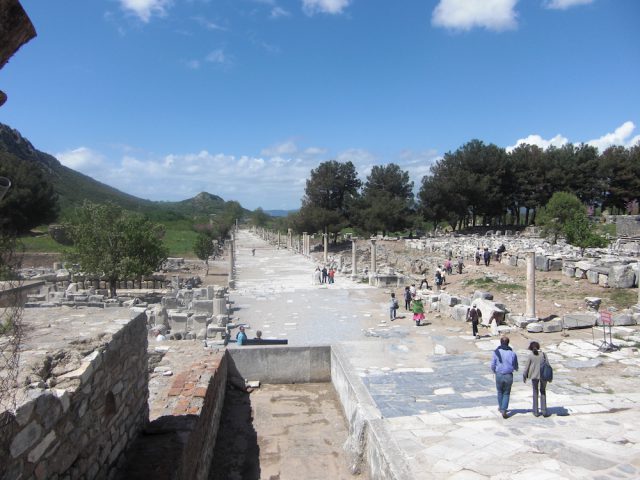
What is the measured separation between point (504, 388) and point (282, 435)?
14.4 feet

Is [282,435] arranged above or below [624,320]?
below

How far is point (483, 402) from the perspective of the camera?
861cm

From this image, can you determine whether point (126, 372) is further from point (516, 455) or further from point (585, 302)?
point (585, 302)

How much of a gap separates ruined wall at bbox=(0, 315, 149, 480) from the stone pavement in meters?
3.53

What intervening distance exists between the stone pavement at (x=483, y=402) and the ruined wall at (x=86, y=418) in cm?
353

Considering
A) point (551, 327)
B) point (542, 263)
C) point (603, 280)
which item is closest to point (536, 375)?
point (551, 327)

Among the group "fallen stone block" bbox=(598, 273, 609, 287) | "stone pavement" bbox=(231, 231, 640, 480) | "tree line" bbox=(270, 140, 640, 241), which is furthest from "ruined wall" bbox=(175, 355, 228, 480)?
"tree line" bbox=(270, 140, 640, 241)

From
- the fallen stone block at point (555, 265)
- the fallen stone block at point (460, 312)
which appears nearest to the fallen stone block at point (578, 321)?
the fallen stone block at point (460, 312)

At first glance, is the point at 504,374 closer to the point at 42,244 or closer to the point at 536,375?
the point at 536,375

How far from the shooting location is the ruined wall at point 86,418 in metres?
3.18

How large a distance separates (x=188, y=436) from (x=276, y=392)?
5.53m

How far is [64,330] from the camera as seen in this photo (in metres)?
5.02

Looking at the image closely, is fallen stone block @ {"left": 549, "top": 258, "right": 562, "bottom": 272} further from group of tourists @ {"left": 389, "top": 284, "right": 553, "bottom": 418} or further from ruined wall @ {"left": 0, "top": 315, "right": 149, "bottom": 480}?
ruined wall @ {"left": 0, "top": 315, "right": 149, "bottom": 480}

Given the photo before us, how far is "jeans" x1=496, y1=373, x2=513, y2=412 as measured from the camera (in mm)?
7707
